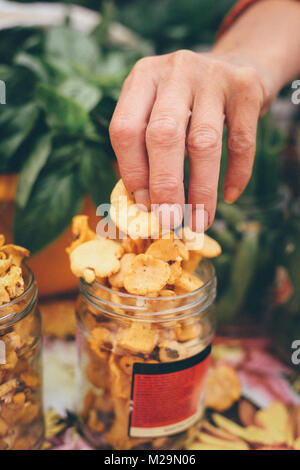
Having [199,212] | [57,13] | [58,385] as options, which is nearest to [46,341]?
[58,385]

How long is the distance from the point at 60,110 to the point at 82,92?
5 centimetres

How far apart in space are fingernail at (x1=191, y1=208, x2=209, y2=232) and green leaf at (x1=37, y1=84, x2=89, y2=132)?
0.24 metres

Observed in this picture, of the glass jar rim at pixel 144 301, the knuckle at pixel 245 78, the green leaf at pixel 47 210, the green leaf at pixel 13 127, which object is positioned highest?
the knuckle at pixel 245 78

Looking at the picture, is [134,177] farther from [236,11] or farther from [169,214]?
[236,11]

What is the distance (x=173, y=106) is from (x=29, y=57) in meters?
0.37

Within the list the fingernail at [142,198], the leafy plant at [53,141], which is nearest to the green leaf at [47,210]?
the leafy plant at [53,141]

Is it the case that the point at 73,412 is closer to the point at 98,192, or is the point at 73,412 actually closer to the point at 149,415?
the point at 149,415

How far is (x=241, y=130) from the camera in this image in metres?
0.47

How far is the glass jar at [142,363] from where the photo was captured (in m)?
0.47

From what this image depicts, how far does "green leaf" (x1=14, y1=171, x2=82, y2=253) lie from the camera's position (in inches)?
23.8

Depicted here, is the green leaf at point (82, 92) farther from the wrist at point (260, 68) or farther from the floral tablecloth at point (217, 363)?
the floral tablecloth at point (217, 363)

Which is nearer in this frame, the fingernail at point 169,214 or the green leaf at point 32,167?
the fingernail at point 169,214

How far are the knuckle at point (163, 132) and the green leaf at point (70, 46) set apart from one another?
425mm

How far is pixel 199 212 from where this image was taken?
1.45 ft
